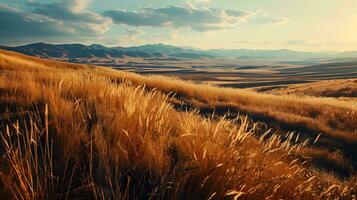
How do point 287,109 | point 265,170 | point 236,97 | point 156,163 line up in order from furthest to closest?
1. point 236,97
2. point 287,109
3. point 265,170
4. point 156,163

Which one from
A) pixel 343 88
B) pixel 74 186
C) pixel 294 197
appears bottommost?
pixel 343 88

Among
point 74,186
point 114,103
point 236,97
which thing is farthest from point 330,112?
point 74,186

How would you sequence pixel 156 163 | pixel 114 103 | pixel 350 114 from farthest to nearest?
pixel 350 114, pixel 114 103, pixel 156 163

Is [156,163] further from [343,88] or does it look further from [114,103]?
[343,88]

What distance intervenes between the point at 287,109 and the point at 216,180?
1330 centimetres

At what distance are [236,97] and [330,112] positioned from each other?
13.7ft

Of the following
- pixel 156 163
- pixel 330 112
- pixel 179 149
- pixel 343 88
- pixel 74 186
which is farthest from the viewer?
pixel 343 88

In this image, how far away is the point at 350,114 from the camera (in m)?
13.9

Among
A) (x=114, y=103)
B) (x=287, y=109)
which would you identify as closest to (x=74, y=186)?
(x=114, y=103)

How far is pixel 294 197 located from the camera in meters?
3.69

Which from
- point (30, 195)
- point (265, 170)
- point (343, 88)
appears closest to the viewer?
point (30, 195)

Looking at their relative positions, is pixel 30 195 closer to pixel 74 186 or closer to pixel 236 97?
pixel 74 186

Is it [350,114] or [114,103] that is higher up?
[114,103]

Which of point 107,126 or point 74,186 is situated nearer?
point 74,186
